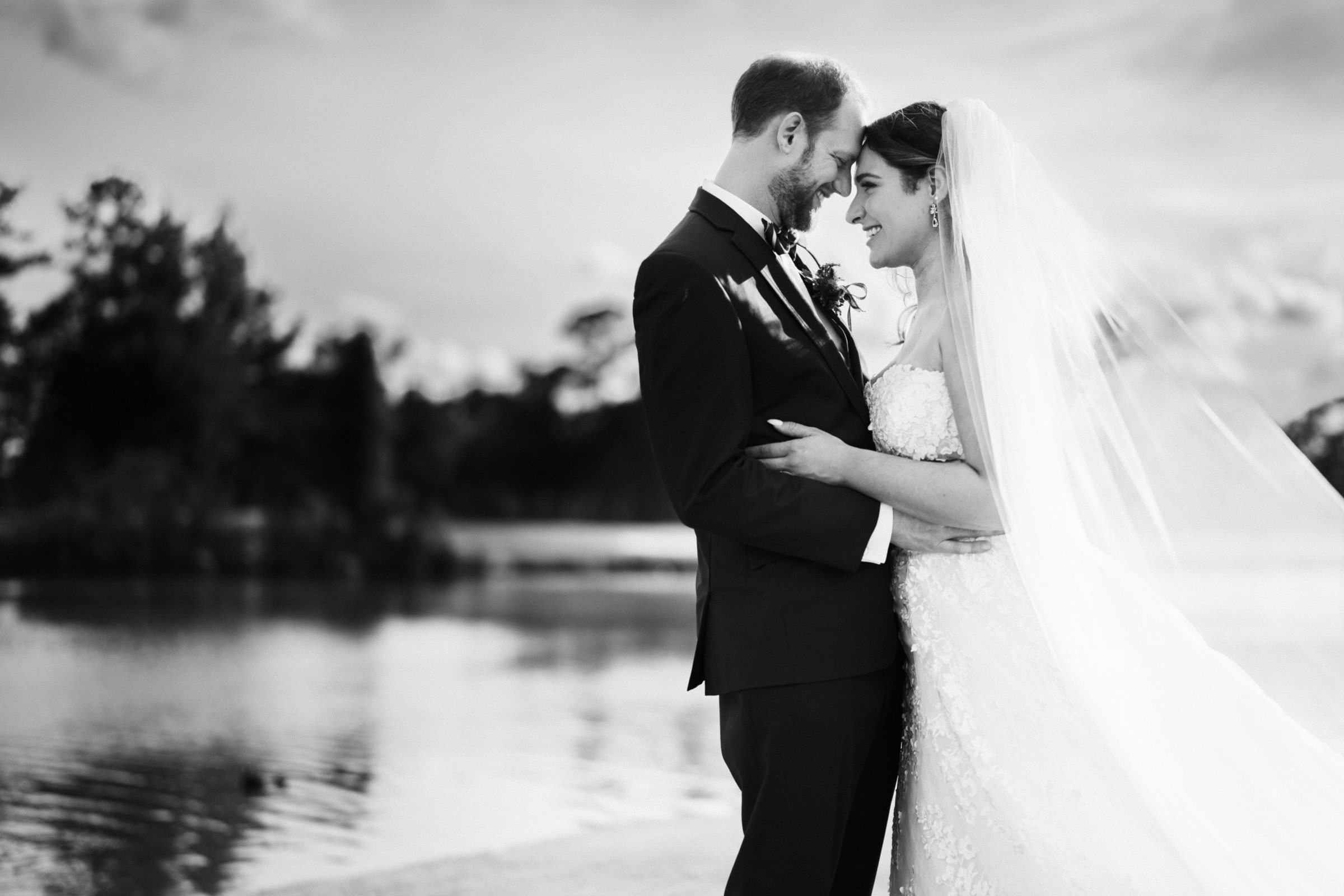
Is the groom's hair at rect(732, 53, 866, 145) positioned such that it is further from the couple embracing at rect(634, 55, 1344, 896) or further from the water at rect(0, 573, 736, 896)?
the water at rect(0, 573, 736, 896)

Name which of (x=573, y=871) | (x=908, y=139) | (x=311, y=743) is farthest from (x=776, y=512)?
(x=311, y=743)

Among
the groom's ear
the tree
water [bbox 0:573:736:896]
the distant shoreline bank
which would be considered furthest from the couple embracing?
the tree

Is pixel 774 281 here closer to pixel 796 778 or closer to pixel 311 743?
pixel 796 778

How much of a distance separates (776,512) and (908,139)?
104cm

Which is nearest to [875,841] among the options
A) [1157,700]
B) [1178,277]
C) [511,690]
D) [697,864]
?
[1157,700]

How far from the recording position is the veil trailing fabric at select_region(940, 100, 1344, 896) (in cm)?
275

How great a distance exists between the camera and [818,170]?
288cm

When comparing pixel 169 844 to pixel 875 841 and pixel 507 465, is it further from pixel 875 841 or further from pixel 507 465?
pixel 507 465

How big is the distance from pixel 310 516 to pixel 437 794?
2681 centimetres

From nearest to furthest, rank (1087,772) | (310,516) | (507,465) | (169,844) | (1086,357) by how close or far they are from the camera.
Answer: (1087,772) → (1086,357) → (169,844) → (310,516) → (507,465)

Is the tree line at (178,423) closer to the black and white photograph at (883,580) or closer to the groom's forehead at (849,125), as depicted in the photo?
the black and white photograph at (883,580)

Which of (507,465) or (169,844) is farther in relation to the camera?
(507,465)

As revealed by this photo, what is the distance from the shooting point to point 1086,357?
309 cm

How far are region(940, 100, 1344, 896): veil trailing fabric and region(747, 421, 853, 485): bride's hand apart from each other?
1.34 ft
